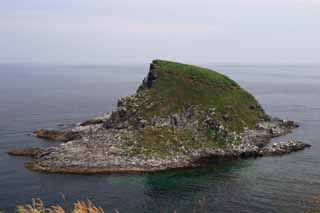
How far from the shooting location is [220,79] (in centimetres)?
10500

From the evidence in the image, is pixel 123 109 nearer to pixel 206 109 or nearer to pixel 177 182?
pixel 206 109

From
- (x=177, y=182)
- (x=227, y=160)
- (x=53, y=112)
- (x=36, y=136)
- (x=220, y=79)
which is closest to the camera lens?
(x=177, y=182)

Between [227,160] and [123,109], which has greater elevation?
[123,109]

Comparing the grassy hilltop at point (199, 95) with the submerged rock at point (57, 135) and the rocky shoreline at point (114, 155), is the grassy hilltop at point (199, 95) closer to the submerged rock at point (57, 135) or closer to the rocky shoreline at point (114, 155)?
the rocky shoreline at point (114, 155)

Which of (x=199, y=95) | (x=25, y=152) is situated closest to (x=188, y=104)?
(x=199, y=95)

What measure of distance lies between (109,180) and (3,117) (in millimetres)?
73055

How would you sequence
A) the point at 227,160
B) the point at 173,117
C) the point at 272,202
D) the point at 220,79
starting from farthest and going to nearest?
the point at 220,79 < the point at 173,117 < the point at 227,160 < the point at 272,202

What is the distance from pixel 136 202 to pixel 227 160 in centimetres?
2708

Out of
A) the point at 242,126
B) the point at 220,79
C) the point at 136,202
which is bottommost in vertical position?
the point at 136,202

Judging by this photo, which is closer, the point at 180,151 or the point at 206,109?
the point at 180,151

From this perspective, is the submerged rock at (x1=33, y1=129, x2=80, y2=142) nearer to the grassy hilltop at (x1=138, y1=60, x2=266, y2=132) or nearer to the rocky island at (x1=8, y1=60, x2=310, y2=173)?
the rocky island at (x1=8, y1=60, x2=310, y2=173)

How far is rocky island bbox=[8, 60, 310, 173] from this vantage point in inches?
2800

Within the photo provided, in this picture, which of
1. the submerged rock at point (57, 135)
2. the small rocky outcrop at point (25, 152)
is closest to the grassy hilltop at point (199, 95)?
the submerged rock at point (57, 135)

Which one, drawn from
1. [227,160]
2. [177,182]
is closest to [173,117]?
[227,160]
